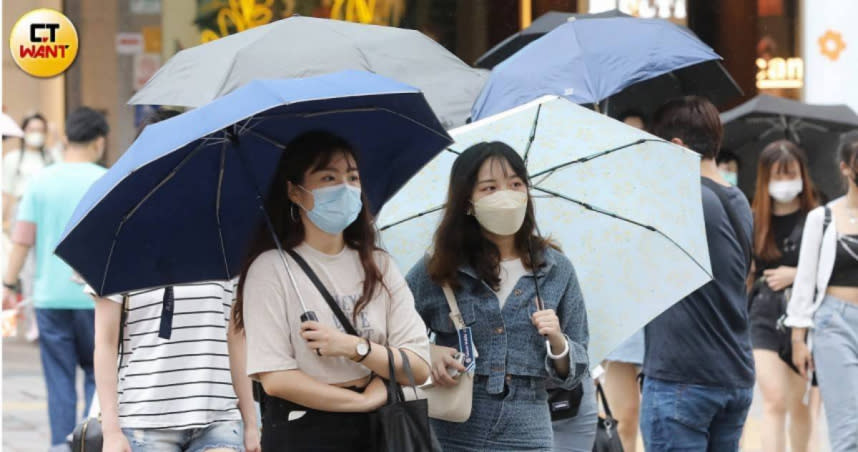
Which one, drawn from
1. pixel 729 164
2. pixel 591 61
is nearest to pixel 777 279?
pixel 729 164

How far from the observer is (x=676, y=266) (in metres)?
5.36

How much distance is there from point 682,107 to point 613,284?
3.19 ft

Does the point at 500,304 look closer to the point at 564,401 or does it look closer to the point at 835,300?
the point at 564,401

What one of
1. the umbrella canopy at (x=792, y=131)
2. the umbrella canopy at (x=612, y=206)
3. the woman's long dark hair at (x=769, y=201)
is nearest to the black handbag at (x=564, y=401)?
the umbrella canopy at (x=612, y=206)

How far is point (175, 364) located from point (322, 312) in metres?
1.14

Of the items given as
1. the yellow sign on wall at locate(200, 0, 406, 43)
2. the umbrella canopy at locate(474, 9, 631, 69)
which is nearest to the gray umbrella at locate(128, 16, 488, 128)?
the umbrella canopy at locate(474, 9, 631, 69)

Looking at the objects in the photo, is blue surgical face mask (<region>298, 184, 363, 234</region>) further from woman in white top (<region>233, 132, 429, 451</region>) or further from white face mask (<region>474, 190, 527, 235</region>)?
white face mask (<region>474, 190, 527, 235</region>)

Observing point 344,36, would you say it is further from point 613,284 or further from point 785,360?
point 785,360

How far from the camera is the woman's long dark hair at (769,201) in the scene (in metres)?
8.66

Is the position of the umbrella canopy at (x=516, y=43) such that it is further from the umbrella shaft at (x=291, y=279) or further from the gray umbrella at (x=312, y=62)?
the umbrella shaft at (x=291, y=279)

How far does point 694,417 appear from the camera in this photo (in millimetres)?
5883

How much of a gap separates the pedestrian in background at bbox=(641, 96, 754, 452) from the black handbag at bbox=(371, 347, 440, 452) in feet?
6.83

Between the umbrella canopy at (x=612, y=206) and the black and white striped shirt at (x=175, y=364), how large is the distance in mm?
780

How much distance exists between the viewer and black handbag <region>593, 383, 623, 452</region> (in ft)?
18.6
